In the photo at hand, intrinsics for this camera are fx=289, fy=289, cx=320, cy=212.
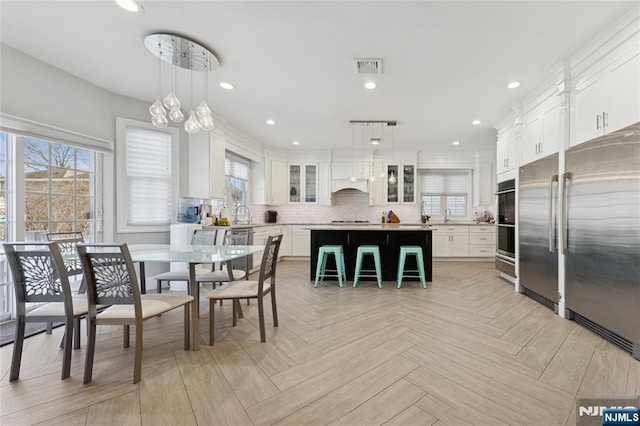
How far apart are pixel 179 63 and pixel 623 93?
3.99 m

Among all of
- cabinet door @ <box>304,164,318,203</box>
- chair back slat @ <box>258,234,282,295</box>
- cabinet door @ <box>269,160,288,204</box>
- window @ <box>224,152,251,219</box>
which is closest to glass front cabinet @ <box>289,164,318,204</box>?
cabinet door @ <box>304,164,318,203</box>

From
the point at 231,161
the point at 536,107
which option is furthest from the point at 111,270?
the point at 536,107

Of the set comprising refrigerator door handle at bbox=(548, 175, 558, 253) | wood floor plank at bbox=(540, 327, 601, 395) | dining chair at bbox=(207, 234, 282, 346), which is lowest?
wood floor plank at bbox=(540, 327, 601, 395)

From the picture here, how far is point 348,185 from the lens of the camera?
7.18 meters

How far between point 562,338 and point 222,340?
3030mm

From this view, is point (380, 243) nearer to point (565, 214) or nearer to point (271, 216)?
point (565, 214)

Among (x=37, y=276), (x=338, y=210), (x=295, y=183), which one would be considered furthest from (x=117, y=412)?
(x=338, y=210)

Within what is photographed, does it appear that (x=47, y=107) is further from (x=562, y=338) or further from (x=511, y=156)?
(x=511, y=156)

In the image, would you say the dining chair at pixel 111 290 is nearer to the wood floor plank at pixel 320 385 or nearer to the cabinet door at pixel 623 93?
the wood floor plank at pixel 320 385

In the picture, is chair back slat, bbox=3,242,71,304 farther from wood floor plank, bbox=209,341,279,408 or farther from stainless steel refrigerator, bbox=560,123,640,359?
stainless steel refrigerator, bbox=560,123,640,359

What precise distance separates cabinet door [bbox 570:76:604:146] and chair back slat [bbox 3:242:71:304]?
4.44 metres

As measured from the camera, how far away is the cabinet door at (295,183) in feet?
24.1

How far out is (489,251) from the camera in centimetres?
666

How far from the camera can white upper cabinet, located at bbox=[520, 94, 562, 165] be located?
10.6ft
